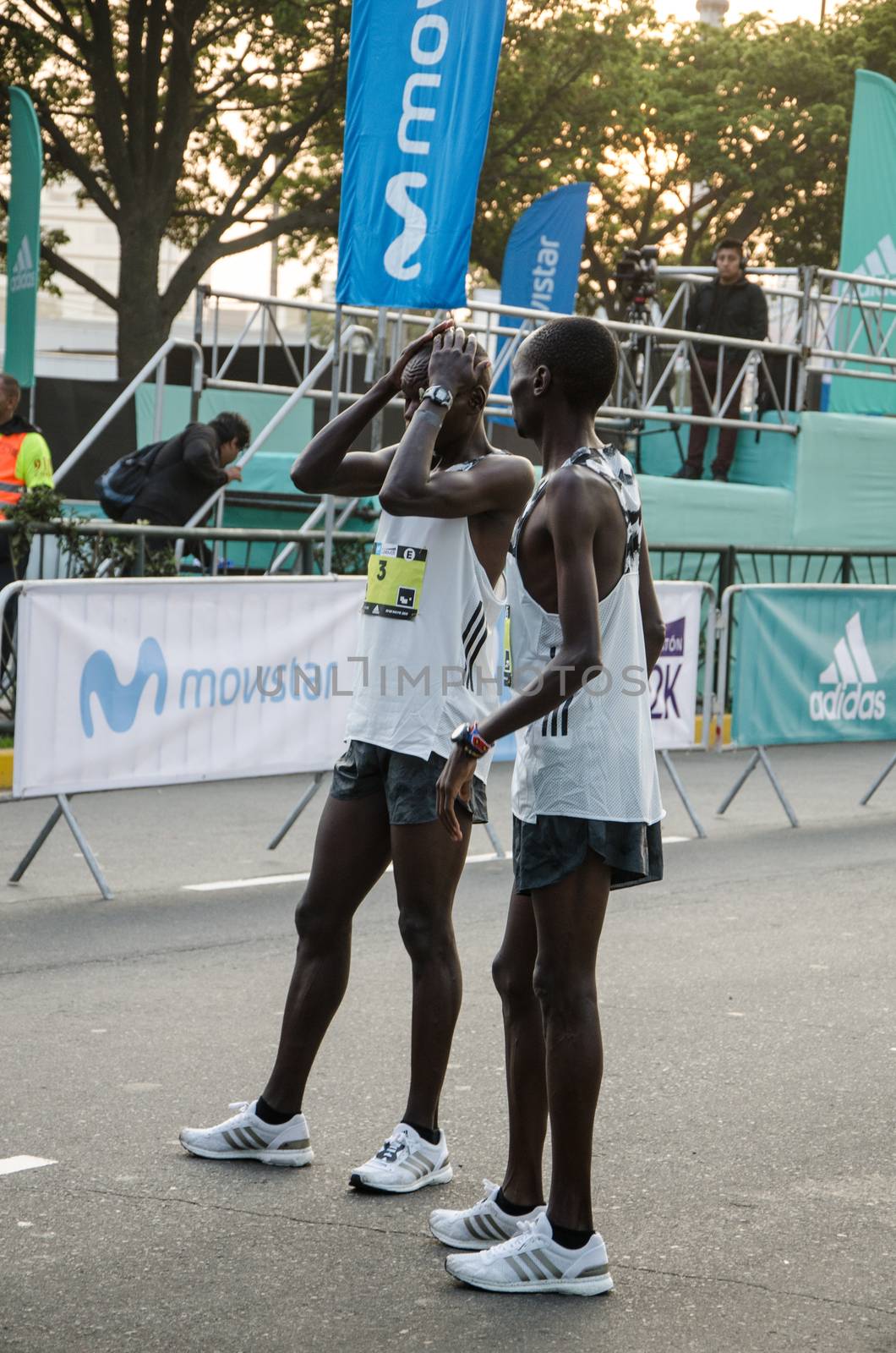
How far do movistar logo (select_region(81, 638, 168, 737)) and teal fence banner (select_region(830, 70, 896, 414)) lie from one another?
12.6 m

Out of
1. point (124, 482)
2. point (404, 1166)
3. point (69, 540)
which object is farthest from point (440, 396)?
point (124, 482)

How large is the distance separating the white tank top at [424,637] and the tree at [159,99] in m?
20.4

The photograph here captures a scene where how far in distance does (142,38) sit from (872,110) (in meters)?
10.9

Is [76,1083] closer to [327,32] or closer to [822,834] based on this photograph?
[822,834]

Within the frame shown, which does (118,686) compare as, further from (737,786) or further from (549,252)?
(549,252)

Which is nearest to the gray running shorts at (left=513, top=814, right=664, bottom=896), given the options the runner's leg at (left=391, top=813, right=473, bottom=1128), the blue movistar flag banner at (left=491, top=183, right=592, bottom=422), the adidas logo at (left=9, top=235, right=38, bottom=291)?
the runner's leg at (left=391, top=813, right=473, bottom=1128)

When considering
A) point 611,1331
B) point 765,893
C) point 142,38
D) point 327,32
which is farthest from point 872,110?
point 611,1331

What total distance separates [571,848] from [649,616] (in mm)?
669

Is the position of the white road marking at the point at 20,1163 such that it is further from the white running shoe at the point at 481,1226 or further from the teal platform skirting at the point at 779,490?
the teal platform skirting at the point at 779,490

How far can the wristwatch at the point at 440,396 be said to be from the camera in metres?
4.33

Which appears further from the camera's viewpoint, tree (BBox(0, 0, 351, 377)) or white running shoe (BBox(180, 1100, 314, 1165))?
tree (BBox(0, 0, 351, 377))

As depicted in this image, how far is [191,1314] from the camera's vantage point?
353 centimetres

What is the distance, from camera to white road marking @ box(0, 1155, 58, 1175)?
4363 mm

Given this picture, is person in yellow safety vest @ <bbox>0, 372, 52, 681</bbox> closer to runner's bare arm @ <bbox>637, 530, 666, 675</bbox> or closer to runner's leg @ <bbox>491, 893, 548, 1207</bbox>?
runner's bare arm @ <bbox>637, 530, 666, 675</bbox>
